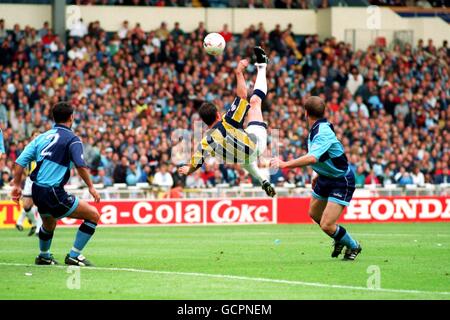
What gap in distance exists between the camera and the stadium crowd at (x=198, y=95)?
1217 inches

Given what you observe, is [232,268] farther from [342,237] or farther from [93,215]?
[93,215]

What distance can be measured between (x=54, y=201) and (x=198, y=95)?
1989cm

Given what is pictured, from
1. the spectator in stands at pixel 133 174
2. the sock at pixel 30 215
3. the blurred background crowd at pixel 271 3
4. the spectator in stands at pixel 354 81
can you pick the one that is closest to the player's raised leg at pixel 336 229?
the sock at pixel 30 215

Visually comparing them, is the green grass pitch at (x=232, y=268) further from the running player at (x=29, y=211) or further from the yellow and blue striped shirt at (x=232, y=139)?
the yellow and blue striped shirt at (x=232, y=139)

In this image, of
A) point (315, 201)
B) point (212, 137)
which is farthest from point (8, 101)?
point (315, 201)

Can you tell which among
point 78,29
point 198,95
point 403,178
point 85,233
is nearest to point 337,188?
point 85,233

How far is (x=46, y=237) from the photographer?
15.2m

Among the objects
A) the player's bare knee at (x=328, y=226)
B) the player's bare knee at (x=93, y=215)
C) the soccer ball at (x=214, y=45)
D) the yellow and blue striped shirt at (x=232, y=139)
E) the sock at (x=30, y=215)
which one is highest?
the soccer ball at (x=214, y=45)

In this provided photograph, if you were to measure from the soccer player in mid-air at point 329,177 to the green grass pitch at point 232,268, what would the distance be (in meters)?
0.43

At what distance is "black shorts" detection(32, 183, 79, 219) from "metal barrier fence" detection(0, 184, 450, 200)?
42.6ft

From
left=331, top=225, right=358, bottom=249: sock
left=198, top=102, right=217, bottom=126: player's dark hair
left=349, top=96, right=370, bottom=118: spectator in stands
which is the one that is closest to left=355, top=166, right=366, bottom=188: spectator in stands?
left=349, top=96, right=370, bottom=118: spectator in stands

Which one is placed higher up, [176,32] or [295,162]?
[176,32]

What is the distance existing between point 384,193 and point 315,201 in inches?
588

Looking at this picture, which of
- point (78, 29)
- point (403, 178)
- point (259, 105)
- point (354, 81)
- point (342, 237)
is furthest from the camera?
point (354, 81)
